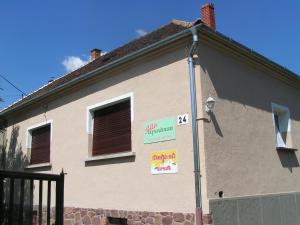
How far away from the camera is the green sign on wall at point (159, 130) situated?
8.73 meters

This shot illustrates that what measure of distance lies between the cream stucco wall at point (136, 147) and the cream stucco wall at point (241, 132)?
513 millimetres

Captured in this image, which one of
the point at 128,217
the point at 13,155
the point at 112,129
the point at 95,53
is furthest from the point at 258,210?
the point at 95,53

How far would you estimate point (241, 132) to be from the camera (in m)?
9.37

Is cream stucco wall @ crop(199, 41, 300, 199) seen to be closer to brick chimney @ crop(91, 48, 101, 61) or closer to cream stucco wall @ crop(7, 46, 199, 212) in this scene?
cream stucco wall @ crop(7, 46, 199, 212)

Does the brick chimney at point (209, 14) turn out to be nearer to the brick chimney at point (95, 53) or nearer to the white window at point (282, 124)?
the white window at point (282, 124)

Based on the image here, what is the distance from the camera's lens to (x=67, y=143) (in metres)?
12.1

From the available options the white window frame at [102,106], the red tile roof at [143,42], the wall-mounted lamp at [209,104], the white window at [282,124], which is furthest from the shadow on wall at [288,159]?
the red tile roof at [143,42]

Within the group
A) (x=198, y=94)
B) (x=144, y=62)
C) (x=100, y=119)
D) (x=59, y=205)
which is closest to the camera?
(x=59, y=205)

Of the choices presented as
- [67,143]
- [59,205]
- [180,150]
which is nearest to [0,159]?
[67,143]

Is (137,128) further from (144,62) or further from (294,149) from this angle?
(294,149)

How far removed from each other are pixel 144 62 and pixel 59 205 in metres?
5.56

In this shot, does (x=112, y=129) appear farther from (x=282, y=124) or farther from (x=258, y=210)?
(x=282, y=124)

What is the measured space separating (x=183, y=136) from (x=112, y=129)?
9.10 feet

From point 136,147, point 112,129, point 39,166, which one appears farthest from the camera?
point 39,166
